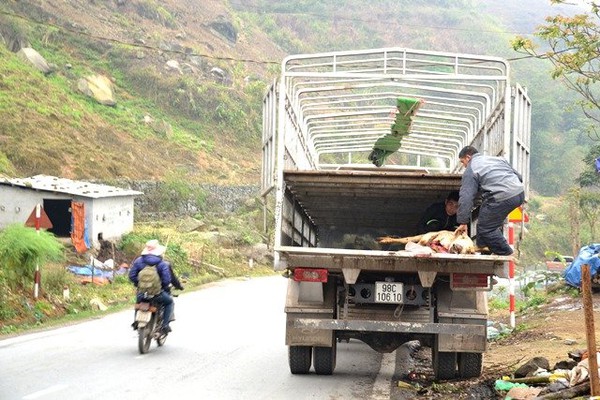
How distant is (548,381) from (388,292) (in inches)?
76.9

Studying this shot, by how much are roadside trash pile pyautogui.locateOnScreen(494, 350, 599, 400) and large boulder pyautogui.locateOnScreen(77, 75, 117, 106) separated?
52.3 m

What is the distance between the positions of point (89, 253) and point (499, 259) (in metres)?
24.4

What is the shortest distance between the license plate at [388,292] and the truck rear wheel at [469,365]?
1.00 metres

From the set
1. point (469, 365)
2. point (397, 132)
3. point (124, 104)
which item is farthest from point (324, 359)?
point (124, 104)

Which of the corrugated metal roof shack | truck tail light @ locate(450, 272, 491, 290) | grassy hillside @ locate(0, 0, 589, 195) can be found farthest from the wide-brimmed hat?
grassy hillside @ locate(0, 0, 589, 195)

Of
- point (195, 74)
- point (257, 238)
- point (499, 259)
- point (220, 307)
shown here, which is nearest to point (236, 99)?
point (195, 74)

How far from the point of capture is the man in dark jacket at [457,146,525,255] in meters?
9.68

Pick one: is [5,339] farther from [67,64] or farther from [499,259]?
[67,64]

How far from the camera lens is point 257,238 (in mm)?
46719

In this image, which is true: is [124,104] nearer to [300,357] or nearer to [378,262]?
[300,357]

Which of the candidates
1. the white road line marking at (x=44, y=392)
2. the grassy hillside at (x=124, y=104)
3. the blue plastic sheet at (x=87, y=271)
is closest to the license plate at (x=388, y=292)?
the white road line marking at (x=44, y=392)

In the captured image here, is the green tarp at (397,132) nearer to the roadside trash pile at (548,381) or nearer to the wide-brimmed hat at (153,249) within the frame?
the wide-brimmed hat at (153,249)

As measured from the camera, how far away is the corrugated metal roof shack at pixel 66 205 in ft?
104

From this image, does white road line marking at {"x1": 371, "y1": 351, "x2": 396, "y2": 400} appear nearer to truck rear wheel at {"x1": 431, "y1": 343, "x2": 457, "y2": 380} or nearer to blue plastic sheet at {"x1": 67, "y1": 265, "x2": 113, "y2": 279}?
truck rear wheel at {"x1": 431, "y1": 343, "x2": 457, "y2": 380}
